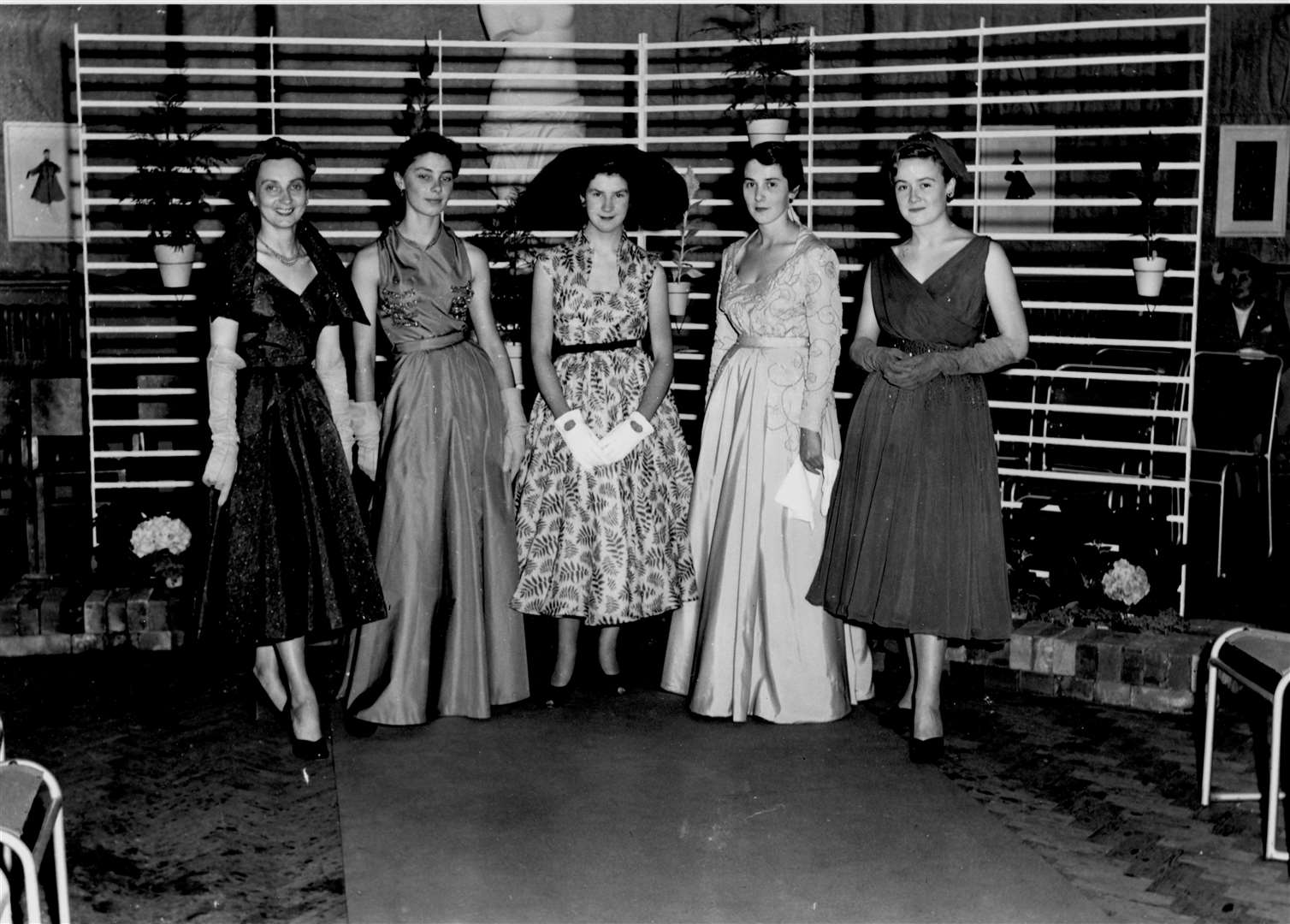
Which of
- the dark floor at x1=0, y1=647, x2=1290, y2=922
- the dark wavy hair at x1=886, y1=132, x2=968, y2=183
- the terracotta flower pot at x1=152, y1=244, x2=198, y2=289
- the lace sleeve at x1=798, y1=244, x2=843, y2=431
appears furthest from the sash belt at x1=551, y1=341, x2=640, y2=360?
the terracotta flower pot at x1=152, y1=244, x2=198, y2=289

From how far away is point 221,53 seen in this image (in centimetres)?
769

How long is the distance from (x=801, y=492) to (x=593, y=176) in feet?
4.06

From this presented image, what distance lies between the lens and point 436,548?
4102 mm

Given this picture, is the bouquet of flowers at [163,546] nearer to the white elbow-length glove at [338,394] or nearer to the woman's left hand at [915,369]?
the white elbow-length glove at [338,394]

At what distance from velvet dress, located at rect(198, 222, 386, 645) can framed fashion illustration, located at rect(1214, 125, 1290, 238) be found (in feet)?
23.6

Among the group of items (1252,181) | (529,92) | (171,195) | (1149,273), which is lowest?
(1149,273)

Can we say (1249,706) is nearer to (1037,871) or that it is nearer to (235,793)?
(1037,871)

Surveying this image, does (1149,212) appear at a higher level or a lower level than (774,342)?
higher

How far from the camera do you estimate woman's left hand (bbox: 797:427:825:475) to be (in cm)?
407

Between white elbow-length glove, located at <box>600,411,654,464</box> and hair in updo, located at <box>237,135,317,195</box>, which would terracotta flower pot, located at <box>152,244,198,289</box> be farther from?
white elbow-length glove, located at <box>600,411,654,464</box>

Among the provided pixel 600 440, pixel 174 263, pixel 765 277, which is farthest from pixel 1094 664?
pixel 174 263

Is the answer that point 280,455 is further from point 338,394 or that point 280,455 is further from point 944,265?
point 944,265

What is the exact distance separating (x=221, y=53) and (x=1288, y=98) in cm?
703

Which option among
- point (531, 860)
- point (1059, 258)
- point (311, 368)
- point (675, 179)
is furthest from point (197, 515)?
point (1059, 258)
